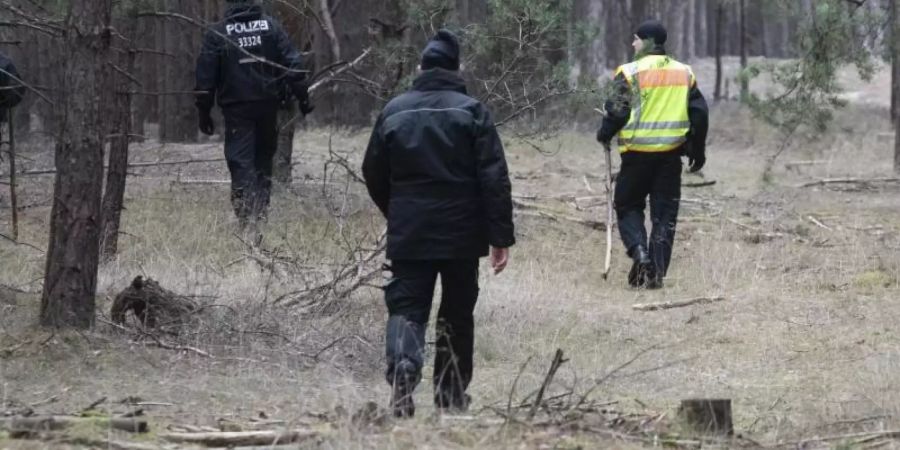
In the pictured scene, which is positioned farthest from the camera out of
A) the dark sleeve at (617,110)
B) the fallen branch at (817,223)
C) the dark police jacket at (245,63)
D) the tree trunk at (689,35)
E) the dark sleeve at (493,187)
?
the tree trunk at (689,35)

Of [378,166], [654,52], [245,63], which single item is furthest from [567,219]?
[378,166]

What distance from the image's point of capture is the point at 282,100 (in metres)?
11.4

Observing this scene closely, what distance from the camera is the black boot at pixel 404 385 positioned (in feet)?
19.8

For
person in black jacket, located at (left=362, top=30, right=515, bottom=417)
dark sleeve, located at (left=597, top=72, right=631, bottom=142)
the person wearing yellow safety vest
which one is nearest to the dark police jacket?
dark sleeve, located at (left=597, top=72, right=631, bottom=142)

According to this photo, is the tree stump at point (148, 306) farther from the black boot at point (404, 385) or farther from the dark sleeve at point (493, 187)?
the dark sleeve at point (493, 187)

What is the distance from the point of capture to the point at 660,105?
10781 mm

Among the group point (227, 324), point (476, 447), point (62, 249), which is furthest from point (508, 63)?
point (476, 447)

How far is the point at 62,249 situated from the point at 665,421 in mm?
3314

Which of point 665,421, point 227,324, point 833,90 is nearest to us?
point 665,421

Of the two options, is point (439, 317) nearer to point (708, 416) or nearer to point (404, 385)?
point (404, 385)

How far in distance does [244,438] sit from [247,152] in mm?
6095

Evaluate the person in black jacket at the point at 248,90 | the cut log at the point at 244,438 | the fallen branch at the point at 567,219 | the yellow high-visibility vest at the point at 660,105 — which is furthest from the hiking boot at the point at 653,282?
the cut log at the point at 244,438

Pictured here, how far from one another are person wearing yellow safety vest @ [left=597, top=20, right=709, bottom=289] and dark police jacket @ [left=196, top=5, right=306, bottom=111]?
8.61 feet

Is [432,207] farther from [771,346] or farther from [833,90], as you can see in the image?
[833,90]
